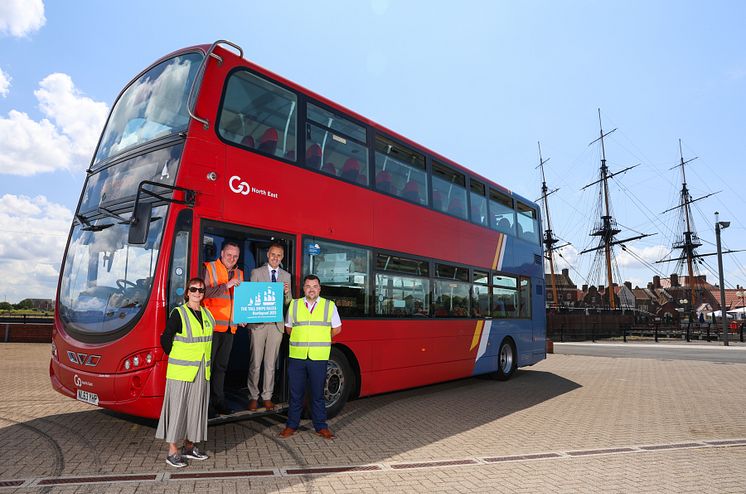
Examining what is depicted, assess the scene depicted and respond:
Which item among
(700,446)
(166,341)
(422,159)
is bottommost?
(700,446)

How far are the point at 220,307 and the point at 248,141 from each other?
1993 millimetres

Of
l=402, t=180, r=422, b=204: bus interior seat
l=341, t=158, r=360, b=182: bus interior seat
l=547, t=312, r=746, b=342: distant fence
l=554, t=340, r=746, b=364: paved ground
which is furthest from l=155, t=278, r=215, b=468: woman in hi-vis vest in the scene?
l=547, t=312, r=746, b=342: distant fence

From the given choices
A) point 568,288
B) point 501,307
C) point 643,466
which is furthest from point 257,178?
point 568,288

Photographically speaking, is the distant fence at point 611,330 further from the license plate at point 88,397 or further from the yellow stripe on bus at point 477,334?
the license plate at point 88,397

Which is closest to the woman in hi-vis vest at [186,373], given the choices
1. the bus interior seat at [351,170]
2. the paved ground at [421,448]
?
the paved ground at [421,448]

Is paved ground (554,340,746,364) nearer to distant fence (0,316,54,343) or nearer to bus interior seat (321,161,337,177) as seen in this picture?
bus interior seat (321,161,337,177)

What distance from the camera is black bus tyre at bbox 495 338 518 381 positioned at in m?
11.3

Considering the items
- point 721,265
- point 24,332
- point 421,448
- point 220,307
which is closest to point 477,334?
point 421,448

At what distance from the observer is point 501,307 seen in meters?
11.0

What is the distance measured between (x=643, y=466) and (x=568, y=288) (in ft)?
323

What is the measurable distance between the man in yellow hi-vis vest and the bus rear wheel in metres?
0.84

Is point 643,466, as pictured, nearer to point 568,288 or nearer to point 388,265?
point 388,265

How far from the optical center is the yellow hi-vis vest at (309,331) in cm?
561

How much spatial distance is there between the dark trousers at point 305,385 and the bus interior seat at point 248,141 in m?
2.56
